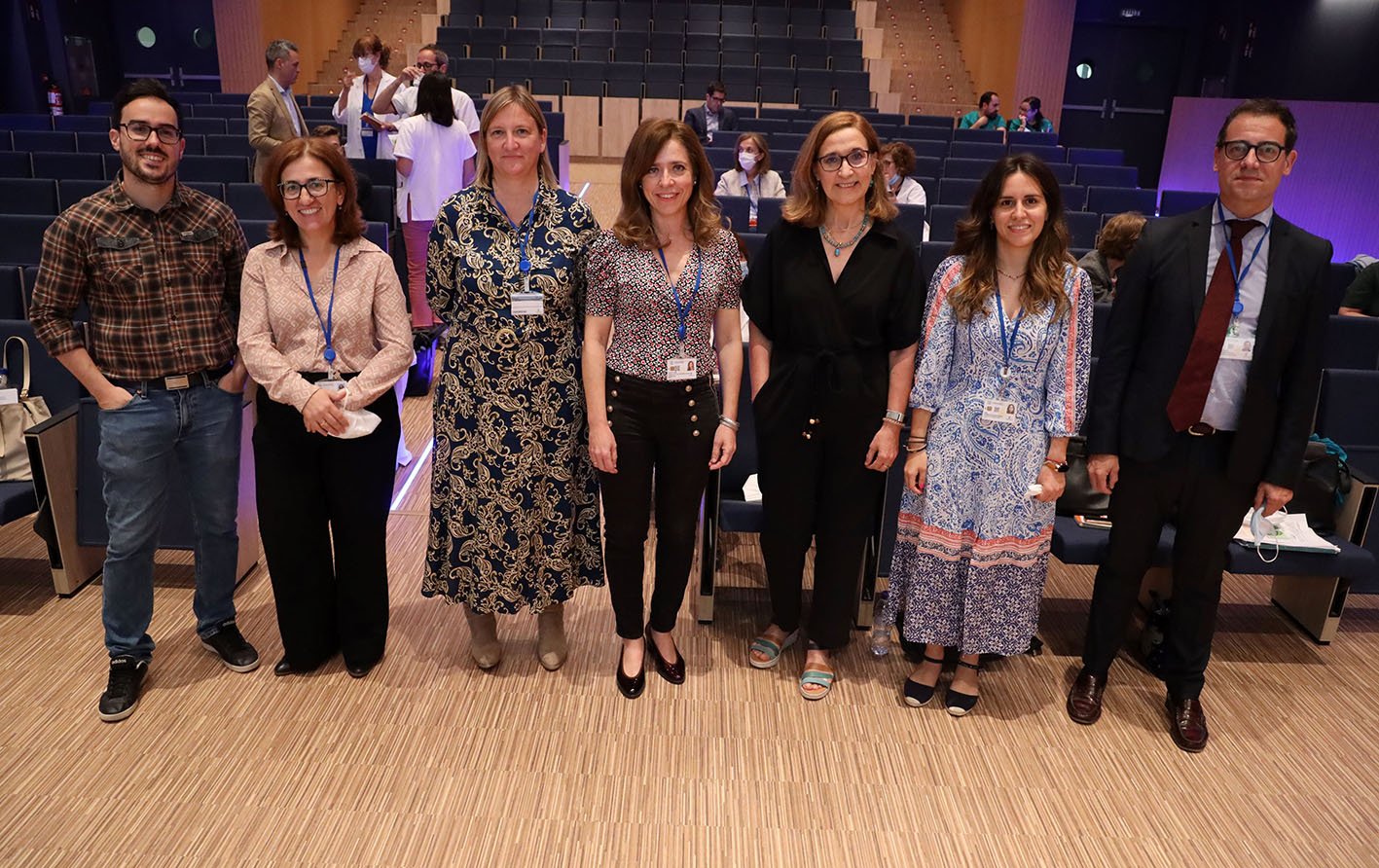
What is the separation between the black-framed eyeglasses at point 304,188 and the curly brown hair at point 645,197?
0.71 metres

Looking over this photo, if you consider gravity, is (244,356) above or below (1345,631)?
above

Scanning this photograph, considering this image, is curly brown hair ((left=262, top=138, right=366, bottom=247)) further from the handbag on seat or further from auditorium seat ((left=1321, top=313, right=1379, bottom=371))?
auditorium seat ((left=1321, top=313, right=1379, bottom=371))

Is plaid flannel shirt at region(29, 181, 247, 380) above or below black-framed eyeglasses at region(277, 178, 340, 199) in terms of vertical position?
below

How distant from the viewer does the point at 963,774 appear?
235 centimetres

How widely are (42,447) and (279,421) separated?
1.12 m

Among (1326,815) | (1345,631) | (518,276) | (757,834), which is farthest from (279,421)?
(1345,631)

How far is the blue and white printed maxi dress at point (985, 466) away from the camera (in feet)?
7.56

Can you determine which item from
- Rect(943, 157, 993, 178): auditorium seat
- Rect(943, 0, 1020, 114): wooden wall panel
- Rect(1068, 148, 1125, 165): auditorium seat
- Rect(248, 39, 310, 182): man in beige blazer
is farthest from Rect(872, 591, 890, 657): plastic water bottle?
Rect(943, 0, 1020, 114): wooden wall panel

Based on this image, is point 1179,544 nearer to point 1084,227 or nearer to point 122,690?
point 122,690

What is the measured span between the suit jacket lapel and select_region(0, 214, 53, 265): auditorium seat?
16.3 feet

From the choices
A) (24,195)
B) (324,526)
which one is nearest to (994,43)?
(24,195)

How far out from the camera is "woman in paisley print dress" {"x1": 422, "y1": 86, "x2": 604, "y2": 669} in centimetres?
231

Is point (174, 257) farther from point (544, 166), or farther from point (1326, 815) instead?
point (1326, 815)

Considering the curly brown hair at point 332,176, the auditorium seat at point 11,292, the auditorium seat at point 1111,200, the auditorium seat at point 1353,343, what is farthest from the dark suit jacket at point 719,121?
the curly brown hair at point 332,176
